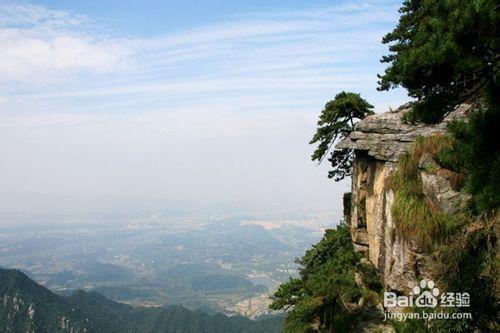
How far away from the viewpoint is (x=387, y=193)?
567 inches

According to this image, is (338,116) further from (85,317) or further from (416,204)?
(85,317)

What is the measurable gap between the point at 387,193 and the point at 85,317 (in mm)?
173763

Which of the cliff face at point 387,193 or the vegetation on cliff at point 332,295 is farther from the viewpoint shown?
the vegetation on cliff at point 332,295

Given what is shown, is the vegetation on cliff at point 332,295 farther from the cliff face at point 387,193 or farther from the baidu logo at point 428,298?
the baidu logo at point 428,298

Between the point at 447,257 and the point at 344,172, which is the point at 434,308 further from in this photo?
the point at 344,172

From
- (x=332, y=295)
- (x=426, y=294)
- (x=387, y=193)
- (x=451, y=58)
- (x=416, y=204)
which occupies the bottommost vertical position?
(x=332, y=295)

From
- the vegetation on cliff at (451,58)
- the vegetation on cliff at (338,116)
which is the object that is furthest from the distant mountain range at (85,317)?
the vegetation on cliff at (451,58)

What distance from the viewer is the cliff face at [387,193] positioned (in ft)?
41.3

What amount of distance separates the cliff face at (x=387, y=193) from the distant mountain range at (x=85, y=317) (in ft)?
426

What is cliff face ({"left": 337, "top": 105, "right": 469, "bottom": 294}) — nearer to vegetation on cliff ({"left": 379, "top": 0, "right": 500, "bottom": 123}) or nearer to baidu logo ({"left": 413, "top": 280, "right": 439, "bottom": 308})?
baidu logo ({"left": 413, "top": 280, "right": 439, "bottom": 308})

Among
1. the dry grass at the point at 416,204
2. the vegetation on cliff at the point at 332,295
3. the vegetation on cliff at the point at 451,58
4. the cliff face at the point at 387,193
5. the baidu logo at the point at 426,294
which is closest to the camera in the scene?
the vegetation on cliff at the point at 451,58

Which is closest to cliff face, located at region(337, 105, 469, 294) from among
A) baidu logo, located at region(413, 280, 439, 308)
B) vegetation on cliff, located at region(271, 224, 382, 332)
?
baidu logo, located at region(413, 280, 439, 308)

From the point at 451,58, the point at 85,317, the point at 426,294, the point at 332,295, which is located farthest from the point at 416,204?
the point at 85,317

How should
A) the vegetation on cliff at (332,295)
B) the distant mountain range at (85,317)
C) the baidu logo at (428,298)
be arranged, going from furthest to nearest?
A: the distant mountain range at (85,317)
the vegetation on cliff at (332,295)
the baidu logo at (428,298)
